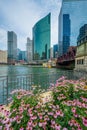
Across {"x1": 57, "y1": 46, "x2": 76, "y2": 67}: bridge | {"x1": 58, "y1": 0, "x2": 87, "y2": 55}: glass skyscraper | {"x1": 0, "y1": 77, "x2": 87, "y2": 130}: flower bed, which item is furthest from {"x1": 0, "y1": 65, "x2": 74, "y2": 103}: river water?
{"x1": 58, "y1": 0, "x2": 87, "y2": 55}: glass skyscraper

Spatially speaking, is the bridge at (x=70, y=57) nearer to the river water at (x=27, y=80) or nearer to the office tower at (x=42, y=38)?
the river water at (x=27, y=80)

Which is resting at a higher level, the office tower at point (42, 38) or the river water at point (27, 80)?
the office tower at point (42, 38)

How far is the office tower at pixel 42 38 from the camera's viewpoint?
159100 millimetres

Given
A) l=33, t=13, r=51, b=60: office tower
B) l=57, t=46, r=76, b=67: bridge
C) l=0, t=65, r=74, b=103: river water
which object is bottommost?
l=0, t=65, r=74, b=103: river water

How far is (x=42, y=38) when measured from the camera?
6486 inches

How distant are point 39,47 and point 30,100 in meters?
173

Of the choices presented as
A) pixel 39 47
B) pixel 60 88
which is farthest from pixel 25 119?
pixel 39 47

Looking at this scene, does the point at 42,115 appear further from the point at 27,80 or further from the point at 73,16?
the point at 73,16

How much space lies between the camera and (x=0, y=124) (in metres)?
2.44

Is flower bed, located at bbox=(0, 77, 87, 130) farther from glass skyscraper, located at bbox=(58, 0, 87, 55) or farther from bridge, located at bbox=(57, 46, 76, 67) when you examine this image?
glass skyscraper, located at bbox=(58, 0, 87, 55)

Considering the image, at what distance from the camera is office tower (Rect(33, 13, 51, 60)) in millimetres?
159100

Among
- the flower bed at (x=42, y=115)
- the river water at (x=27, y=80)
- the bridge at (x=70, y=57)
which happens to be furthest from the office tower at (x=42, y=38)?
the flower bed at (x=42, y=115)

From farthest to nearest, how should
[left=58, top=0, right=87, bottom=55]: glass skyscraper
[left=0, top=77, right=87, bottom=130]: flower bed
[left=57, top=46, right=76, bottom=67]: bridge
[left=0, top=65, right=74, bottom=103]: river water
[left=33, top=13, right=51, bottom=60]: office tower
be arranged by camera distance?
[left=33, top=13, right=51, bottom=60]: office tower → [left=58, top=0, right=87, bottom=55]: glass skyscraper → [left=57, top=46, right=76, bottom=67]: bridge → [left=0, top=65, right=74, bottom=103]: river water → [left=0, top=77, right=87, bottom=130]: flower bed

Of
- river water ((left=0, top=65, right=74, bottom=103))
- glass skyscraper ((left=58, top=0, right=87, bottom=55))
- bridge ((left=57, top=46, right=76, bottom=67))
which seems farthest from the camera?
glass skyscraper ((left=58, top=0, right=87, bottom=55))
